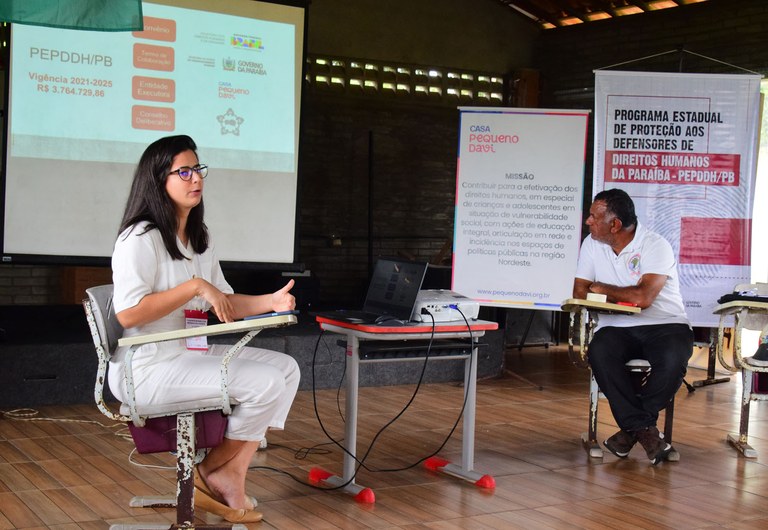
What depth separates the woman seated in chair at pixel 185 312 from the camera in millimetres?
2885

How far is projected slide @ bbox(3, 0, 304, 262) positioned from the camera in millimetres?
5246

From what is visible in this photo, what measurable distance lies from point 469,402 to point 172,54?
291cm

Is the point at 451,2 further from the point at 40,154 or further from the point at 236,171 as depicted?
the point at 40,154

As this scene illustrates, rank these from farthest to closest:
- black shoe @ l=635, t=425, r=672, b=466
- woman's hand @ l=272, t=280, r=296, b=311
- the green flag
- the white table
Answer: black shoe @ l=635, t=425, r=672, b=466, the white table, woman's hand @ l=272, t=280, r=296, b=311, the green flag

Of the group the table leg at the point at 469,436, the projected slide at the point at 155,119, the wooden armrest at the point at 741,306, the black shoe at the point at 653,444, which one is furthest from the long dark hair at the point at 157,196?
the wooden armrest at the point at 741,306

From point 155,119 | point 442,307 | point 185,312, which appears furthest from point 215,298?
point 155,119

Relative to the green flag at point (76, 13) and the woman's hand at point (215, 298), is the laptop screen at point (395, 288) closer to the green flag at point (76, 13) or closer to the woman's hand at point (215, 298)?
the woman's hand at point (215, 298)

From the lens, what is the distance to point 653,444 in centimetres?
419

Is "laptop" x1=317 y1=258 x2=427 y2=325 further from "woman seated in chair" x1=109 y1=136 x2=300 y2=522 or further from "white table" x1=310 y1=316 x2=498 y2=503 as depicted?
"woman seated in chair" x1=109 y1=136 x2=300 y2=522

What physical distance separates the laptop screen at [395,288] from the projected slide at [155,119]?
6.99 ft

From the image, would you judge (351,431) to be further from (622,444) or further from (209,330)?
(622,444)

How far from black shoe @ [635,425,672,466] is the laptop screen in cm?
136

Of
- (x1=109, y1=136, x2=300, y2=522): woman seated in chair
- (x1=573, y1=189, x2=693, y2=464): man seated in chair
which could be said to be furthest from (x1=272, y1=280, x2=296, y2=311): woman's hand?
(x1=573, y1=189, x2=693, y2=464): man seated in chair

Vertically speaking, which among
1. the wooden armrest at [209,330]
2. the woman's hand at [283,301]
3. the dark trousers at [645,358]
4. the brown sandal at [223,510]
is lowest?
the brown sandal at [223,510]
